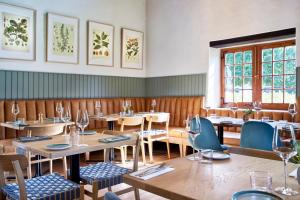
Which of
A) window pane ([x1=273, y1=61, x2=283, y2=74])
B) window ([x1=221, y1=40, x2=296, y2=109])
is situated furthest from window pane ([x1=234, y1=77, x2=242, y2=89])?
window pane ([x1=273, y1=61, x2=283, y2=74])

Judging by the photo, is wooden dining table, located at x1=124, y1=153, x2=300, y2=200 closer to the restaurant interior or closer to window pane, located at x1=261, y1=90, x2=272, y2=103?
the restaurant interior

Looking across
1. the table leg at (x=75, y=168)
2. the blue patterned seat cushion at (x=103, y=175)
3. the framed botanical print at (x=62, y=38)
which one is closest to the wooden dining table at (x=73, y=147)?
the table leg at (x=75, y=168)

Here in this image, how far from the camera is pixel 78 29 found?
18.2ft

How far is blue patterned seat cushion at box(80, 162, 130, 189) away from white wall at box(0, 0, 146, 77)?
310 cm

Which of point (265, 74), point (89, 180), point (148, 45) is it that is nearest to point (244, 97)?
point (265, 74)

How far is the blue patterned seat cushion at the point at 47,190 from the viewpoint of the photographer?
196 centimetres

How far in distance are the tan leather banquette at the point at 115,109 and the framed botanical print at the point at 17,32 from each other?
2.77 feet

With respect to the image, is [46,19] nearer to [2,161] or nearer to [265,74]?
[2,161]

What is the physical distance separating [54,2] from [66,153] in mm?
4099

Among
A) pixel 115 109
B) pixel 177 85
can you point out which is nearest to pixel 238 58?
pixel 177 85

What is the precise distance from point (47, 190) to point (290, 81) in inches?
171

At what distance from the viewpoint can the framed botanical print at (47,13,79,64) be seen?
16.9ft

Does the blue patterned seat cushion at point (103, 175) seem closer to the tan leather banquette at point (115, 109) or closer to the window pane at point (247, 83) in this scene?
the tan leather banquette at point (115, 109)

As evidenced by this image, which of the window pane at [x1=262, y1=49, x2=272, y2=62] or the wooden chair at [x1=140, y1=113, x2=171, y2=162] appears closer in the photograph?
the wooden chair at [x1=140, y1=113, x2=171, y2=162]
